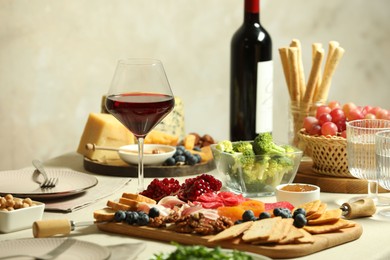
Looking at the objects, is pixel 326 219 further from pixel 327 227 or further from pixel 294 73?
pixel 294 73

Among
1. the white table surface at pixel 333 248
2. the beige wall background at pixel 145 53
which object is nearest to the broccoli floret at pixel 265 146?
the white table surface at pixel 333 248

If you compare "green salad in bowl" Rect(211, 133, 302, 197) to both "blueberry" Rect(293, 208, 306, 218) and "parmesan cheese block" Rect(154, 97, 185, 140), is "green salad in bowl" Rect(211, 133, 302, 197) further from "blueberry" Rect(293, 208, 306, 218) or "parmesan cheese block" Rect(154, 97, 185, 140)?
"parmesan cheese block" Rect(154, 97, 185, 140)

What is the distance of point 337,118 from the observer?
2.25 metres

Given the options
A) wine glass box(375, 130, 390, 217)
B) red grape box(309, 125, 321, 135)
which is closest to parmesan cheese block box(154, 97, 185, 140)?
red grape box(309, 125, 321, 135)

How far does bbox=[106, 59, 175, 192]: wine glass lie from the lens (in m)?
1.94

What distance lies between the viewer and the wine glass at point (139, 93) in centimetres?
194

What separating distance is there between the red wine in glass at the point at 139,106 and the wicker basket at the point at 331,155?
0.47 metres

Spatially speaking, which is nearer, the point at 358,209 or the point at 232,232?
the point at 232,232

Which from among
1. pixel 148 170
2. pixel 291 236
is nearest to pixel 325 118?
pixel 148 170

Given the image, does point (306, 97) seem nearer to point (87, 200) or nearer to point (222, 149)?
point (222, 149)

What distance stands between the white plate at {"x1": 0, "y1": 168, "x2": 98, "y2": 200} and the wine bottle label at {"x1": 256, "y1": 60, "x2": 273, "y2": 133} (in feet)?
1.90

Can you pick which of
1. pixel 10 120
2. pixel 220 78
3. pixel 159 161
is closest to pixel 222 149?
pixel 159 161

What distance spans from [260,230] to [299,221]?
0.11 m

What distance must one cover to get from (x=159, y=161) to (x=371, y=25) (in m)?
2.29
